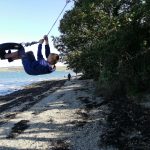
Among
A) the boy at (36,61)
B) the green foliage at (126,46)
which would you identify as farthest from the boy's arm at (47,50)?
the green foliage at (126,46)

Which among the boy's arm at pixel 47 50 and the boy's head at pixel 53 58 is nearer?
the boy's arm at pixel 47 50

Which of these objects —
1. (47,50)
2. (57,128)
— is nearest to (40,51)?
(47,50)

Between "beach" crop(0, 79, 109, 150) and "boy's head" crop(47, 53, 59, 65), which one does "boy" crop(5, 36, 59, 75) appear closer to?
"boy's head" crop(47, 53, 59, 65)

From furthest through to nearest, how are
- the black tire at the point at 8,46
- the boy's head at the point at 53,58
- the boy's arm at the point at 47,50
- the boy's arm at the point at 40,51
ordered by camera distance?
the boy's head at the point at 53,58
the boy's arm at the point at 47,50
the black tire at the point at 8,46
the boy's arm at the point at 40,51

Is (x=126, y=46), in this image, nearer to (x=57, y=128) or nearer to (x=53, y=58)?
(x=57, y=128)

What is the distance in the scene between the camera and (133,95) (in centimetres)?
3080

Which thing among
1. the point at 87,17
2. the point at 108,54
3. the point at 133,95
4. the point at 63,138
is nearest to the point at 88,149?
the point at 63,138

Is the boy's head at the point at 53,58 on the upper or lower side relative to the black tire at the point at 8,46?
lower

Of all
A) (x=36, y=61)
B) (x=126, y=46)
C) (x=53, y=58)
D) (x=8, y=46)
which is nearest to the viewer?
(x=8, y=46)

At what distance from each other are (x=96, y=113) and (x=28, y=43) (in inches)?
464

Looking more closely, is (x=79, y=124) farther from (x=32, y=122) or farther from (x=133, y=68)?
(x=133, y=68)

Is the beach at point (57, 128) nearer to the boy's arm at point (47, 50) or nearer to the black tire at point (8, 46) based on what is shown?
the boy's arm at point (47, 50)

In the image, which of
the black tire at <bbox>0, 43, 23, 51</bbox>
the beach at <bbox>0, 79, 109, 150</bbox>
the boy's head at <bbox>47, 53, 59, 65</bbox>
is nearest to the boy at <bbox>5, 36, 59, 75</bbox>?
the boy's head at <bbox>47, 53, 59, 65</bbox>

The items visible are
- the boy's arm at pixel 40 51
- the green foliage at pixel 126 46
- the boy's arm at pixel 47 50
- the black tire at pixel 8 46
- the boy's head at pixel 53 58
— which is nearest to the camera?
the boy's arm at pixel 40 51
